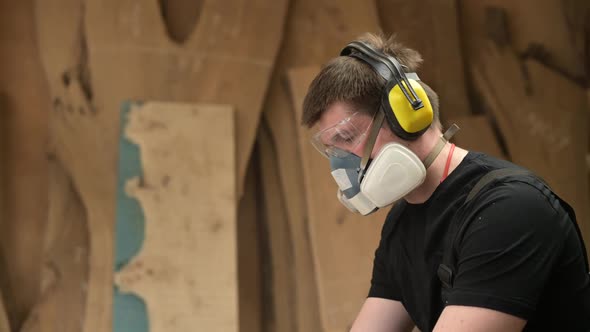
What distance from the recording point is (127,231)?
2854mm

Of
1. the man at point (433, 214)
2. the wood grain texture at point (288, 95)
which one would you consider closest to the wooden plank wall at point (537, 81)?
the wood grain texture at point (288, 95)

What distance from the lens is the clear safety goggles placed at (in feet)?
5.16

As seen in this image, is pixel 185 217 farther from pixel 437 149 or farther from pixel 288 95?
pixel 437 149

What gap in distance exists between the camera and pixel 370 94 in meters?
1.57

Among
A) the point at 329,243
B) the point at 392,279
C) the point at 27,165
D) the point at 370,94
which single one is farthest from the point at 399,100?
the point at 27,165

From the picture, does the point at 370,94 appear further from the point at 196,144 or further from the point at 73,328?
the point at 73,328

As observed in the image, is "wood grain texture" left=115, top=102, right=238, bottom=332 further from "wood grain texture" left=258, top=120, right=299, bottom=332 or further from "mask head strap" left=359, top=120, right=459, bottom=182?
"mask head strap" left=359, top=120, right=459, bottom=182

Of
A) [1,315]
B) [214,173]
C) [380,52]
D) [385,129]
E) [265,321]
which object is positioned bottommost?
[265,321]

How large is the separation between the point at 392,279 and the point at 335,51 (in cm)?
176

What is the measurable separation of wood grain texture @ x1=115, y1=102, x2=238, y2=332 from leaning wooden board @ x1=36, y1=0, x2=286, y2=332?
0.10 meters

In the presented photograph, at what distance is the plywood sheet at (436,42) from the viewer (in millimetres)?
3631

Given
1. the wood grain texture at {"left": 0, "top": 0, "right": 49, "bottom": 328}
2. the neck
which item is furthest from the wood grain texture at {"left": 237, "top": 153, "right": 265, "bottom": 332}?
the neck

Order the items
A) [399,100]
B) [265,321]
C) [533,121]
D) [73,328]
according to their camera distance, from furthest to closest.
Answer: [533,121] → [265,321] → [73,328] → [399,100]

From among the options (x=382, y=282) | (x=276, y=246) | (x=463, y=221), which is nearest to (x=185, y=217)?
(x=276, y=246)
